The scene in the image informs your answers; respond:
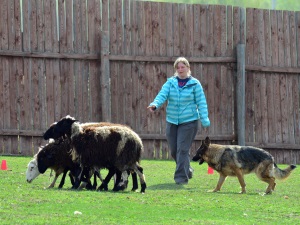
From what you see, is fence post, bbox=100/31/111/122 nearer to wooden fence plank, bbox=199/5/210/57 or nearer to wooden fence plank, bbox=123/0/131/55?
wooden fence plank, bbox=123/0/131/55

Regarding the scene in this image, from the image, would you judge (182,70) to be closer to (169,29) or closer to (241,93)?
(169,29)

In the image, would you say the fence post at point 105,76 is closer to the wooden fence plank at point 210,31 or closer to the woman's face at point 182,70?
the wooden fence plank at point 210,31

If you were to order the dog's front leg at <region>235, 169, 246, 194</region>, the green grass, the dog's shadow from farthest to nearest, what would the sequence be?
the dog's shadow
the dog's front leg at <region>235, 169, 246, 194</region>
the green grass

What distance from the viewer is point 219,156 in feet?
52.3

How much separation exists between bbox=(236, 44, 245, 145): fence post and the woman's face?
5875 millimetres

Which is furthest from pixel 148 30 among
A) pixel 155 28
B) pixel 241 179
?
pixel 241 179

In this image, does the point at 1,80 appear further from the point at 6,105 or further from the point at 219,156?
the point at 219,156

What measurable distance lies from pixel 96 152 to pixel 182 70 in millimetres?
2796

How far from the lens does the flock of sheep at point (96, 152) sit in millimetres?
14742

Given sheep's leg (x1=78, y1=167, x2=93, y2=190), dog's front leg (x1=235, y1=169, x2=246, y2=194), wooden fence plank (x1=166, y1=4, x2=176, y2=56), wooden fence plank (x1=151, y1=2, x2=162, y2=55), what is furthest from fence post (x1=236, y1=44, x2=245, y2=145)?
sheep's leg (x1=78, y1=167, x2=93, y2=190)

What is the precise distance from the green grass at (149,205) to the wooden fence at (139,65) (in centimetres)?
478

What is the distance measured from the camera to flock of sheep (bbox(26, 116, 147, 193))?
14.7 m

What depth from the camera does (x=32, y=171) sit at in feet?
51.8

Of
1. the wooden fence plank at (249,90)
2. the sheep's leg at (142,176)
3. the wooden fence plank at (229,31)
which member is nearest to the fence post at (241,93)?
the wooden fence plank at (229,31)
